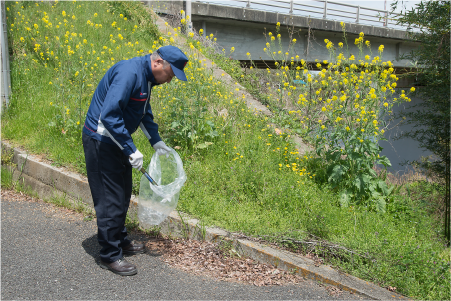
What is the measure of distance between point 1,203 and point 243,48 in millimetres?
11568

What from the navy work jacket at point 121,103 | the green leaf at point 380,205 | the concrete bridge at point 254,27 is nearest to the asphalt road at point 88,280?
the navy work jacket at point 121,103

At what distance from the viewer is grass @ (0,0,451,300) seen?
3.25 meters

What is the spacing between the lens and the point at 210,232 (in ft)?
11.7

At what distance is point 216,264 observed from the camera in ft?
10.8

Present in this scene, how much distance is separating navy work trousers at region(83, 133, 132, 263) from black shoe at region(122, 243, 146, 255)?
1.14ft

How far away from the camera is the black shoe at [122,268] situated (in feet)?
9.81

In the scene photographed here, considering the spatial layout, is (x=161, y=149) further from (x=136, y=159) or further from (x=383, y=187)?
(x=383, y=187)

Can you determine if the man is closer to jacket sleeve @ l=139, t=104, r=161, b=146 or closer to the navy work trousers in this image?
the navy work trousers

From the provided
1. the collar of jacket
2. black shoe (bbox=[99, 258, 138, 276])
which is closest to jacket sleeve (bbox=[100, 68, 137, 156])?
the collar of jacket

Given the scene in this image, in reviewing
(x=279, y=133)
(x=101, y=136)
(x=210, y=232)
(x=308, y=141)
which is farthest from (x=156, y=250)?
(x=308, y=141)

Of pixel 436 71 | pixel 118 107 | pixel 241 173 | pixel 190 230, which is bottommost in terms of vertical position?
pixel 190 230

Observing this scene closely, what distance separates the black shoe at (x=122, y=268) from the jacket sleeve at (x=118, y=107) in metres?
1.02

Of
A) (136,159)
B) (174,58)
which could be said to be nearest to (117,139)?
(136,159)

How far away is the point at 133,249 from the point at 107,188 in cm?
81
